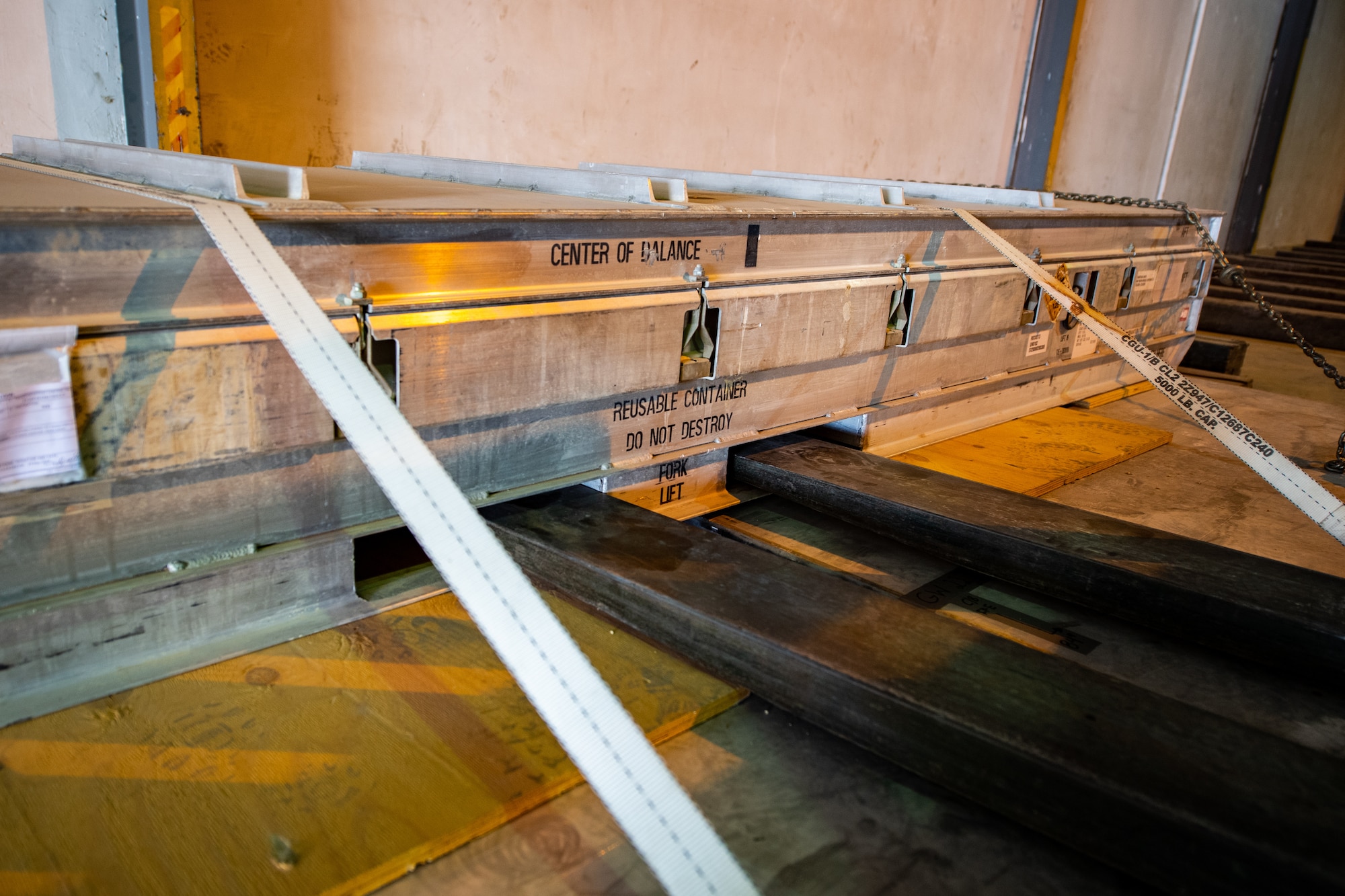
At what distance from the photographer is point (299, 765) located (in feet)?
4.15

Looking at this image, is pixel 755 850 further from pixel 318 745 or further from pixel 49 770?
pixel 49 770

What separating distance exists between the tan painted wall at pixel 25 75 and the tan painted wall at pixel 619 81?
515mm

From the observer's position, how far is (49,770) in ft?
3.99

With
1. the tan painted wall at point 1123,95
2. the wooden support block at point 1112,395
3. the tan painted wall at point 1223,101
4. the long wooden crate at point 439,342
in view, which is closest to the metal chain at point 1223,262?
the wooden support block at point 1112,395

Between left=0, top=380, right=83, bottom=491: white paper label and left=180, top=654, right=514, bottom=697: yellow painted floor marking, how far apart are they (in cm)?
40

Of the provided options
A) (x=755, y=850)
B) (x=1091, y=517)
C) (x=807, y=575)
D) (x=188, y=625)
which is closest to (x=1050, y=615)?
(x=1091, y=517)

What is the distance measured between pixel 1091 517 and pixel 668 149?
3.98 m

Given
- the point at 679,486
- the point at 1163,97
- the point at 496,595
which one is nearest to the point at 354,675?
the point at 496,595

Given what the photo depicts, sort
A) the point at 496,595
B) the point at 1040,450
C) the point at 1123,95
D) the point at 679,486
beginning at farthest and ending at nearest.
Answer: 1. the point at 1123,95
2. the point at 1040,450
3. the point at 679,486
4. the point at 496,595

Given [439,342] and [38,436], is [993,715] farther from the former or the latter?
[38,436]

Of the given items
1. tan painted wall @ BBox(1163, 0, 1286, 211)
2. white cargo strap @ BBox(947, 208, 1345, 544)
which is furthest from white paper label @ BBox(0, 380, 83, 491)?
tan painted wall @ BBox(1163, 0, 1286, 211)

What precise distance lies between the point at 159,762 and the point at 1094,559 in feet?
5.65

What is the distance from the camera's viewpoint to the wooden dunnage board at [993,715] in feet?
3.50

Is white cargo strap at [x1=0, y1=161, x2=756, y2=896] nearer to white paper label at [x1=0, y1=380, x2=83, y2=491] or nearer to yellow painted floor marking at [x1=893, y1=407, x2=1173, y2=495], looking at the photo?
white paper label at [x1=0, y1=380, x2=83, y2=491]
